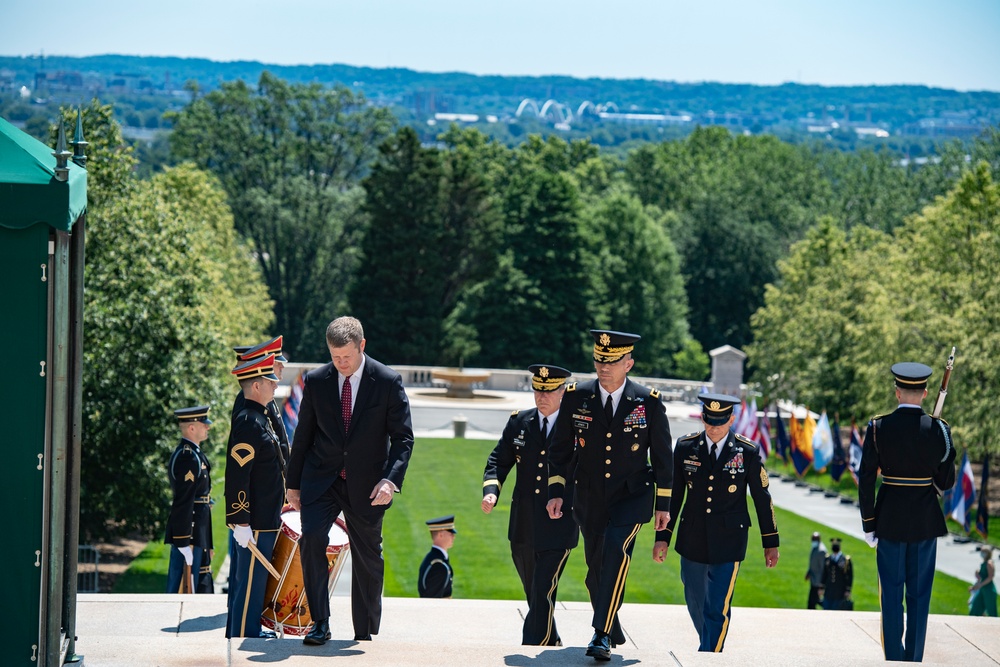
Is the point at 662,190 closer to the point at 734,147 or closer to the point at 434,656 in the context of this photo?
the point at 734,147

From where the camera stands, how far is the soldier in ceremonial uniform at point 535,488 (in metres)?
9.67

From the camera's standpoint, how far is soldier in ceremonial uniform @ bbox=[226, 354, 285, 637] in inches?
359

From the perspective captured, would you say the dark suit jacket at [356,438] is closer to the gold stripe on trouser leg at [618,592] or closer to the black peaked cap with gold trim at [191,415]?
the gold stripe on trouser leg at [618,592]

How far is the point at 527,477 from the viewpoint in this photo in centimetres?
1020

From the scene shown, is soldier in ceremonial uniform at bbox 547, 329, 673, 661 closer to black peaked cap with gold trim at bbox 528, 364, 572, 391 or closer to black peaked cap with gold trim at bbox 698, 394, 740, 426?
black peaked cap with gold trim at bbox 698, 394, 740, 426

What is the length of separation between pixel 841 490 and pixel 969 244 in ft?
26.2

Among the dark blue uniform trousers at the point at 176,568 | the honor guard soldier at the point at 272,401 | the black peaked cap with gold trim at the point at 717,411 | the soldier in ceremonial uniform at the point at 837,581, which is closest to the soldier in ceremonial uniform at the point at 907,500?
the black peaked cap with gold trim at the point at 717,411

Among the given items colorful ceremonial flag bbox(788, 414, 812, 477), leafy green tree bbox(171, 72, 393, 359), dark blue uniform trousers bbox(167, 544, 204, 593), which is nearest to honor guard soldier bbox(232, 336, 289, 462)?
dark blue uniform trousers bbox(167, 544, 204, 593)

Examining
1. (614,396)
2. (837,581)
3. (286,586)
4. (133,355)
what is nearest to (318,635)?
(286,586)

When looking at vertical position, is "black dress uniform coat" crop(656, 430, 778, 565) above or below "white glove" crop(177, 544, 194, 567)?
above

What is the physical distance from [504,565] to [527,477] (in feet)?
43.7

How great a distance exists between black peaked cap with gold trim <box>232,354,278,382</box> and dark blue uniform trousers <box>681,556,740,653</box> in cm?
321

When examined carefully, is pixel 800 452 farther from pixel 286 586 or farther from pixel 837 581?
pixel 286 586

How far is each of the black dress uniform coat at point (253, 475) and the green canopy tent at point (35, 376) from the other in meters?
2.58
